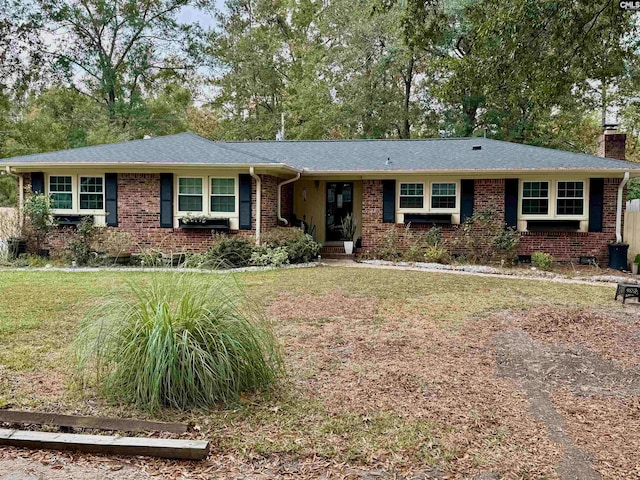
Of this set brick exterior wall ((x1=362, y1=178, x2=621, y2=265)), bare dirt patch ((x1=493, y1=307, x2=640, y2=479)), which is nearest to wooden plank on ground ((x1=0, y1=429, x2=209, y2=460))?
bare dirt patch ((x1=493, y1=307, x2=640, y2=479))

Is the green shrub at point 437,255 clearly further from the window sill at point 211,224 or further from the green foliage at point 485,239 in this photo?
→ the window sill at point 211,224

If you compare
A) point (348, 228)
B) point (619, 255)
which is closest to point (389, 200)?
point (348, 228)

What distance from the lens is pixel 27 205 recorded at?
12.1 metres

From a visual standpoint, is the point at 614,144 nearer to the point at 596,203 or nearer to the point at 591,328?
the point at 596,203

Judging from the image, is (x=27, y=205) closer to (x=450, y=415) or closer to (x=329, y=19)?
(x=450, y=415)

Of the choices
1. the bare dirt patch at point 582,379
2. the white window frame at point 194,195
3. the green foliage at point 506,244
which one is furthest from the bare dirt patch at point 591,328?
the white window frame at point 194,195

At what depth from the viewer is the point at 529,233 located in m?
12.5

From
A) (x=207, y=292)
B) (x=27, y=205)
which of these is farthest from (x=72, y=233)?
(x=207, y=292)

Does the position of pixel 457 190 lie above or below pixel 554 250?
above

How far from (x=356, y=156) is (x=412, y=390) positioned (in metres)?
11.0

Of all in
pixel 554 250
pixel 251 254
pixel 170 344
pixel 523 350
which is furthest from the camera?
pixel 554 250

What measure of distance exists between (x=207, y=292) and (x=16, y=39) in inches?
1037

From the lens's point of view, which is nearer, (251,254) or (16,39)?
(251,254)

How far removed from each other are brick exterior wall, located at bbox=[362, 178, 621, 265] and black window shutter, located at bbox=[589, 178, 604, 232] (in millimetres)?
120
